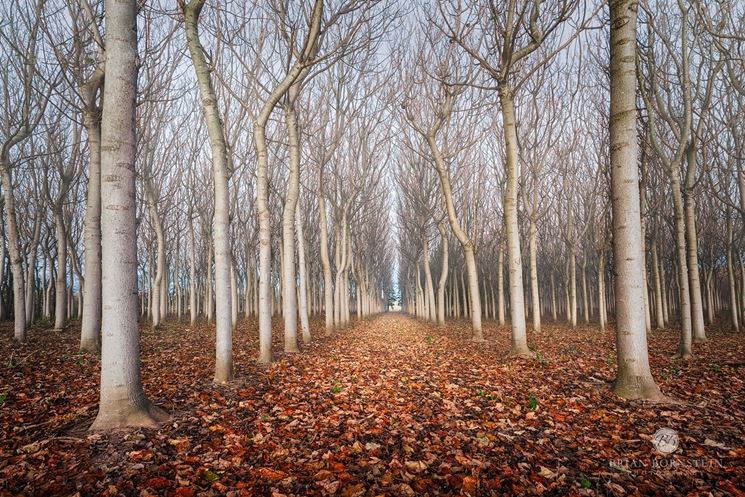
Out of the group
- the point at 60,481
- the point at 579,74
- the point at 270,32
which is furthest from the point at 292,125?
the point at 579,74

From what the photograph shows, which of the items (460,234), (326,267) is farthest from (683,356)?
(326,267)

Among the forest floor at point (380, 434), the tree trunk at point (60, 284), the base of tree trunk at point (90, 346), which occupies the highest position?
the tree trunk at point (60, 284)

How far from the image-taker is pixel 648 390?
4461 mm

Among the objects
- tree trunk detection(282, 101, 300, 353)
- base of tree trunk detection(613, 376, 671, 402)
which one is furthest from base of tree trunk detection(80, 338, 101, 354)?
base of tree trunk detection(613, 376, 671, 402)

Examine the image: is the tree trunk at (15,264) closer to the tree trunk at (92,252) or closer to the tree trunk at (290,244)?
the tree trunk at (92,252)

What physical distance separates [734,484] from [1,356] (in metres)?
10.9

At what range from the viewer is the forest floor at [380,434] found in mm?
2707

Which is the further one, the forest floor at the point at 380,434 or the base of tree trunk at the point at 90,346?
the base of tree trunk at the point at 90,346

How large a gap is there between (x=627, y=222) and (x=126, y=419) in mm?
6095

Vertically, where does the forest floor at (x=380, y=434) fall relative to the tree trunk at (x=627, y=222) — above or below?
below

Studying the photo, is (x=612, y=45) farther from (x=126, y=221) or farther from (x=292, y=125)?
(x=292, y=125)

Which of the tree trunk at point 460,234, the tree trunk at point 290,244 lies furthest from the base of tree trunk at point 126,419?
the tree trunk at point 460,234

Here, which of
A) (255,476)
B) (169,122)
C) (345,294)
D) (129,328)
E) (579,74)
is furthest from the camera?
(345,294)

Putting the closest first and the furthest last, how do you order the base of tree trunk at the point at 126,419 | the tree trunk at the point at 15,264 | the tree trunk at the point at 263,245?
1. the base of tree trunk at the point at 126,419
2. the tree trunk at the point at 263,245
3. the tree trunk at the point at 15,264
